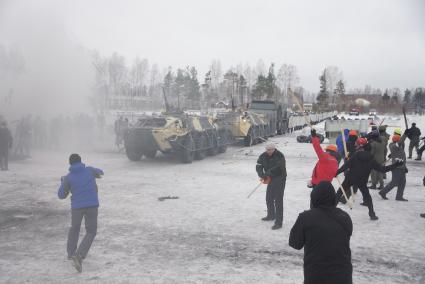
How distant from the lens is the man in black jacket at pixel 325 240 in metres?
3.42

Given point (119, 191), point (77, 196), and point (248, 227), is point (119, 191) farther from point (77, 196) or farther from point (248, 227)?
point (77, 196)

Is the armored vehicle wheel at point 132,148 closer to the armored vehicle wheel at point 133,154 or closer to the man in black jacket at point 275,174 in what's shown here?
the armored vehicle wheel at point 133,154

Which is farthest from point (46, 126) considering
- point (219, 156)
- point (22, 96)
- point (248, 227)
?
point (248, 227)

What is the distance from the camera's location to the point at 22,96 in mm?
24609

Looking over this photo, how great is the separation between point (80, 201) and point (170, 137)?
32.0 feet

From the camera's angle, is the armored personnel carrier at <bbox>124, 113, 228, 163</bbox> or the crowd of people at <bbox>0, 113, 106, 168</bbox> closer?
the armored personnel carrier at <bbox>124, 113, 228, 163</bbox>

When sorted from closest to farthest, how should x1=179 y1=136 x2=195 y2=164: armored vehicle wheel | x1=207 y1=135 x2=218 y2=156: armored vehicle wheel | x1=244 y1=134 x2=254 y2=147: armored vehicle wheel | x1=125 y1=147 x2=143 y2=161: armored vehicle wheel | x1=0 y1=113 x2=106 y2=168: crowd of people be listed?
x1=179 y1=136 x2=195 y2=164: armored vehicle wheel → x1=125 y1=147 x2=143 y2=161: armored vehicle wheel → x1=0 y1=113 x2=106 y2=168: crowd of people → x1=207 y1=135 x2=218 y2=156: armored vehicle wheel → x1=244 y1=134 x2=254 y2=147: armored vehicle wheel

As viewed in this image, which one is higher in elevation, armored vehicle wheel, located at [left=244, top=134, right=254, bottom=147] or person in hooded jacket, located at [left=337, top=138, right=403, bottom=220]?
person in hooded jacket, located at [left=337, top=138, right=403, bottom=220]

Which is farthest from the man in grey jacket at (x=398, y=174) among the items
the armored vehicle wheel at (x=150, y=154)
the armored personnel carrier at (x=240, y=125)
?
the armored personnel carrier at (x=240, y=125)

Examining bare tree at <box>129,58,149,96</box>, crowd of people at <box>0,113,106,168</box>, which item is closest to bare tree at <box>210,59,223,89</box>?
bare tree at <box>129,58,149,96</box>

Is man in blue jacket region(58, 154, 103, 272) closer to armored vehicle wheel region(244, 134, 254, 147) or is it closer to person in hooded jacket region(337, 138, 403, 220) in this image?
person in hooded jacket region(337, 138, 403, 220)

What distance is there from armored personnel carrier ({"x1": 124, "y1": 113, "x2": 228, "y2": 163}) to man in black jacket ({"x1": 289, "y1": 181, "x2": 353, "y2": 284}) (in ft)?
39.5

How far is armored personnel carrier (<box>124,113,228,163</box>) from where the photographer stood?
50.6 feet

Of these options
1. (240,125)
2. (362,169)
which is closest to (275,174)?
(362,169)
